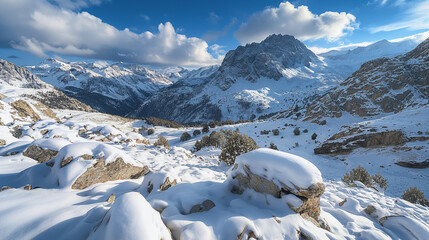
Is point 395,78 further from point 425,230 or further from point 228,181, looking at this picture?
point 228,181

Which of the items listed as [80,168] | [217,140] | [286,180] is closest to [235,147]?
[286,180]

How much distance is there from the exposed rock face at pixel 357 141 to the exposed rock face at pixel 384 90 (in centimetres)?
1704

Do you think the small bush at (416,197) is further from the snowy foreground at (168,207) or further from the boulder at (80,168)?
the boulder at (80,168)

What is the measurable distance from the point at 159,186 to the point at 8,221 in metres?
3.21

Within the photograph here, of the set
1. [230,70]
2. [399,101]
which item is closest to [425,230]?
[399,101]

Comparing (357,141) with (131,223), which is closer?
(131,223)

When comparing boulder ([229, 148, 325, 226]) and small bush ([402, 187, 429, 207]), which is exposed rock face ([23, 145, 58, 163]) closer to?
boulder ([229, 148, 325, 226])

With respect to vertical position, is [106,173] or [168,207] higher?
[106,173]

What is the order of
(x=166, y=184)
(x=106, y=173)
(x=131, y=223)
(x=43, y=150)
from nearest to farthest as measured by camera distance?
1. (x=131, y=223)
2. (x=166, y=184)
3. (x=106, y=173)
4. (x=43, y=150)

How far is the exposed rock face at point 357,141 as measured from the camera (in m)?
16.1

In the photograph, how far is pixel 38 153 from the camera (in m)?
7.70

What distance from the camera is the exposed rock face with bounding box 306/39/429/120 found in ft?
102

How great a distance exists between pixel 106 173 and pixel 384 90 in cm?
4787

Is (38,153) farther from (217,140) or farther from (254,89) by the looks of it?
(254,89)
